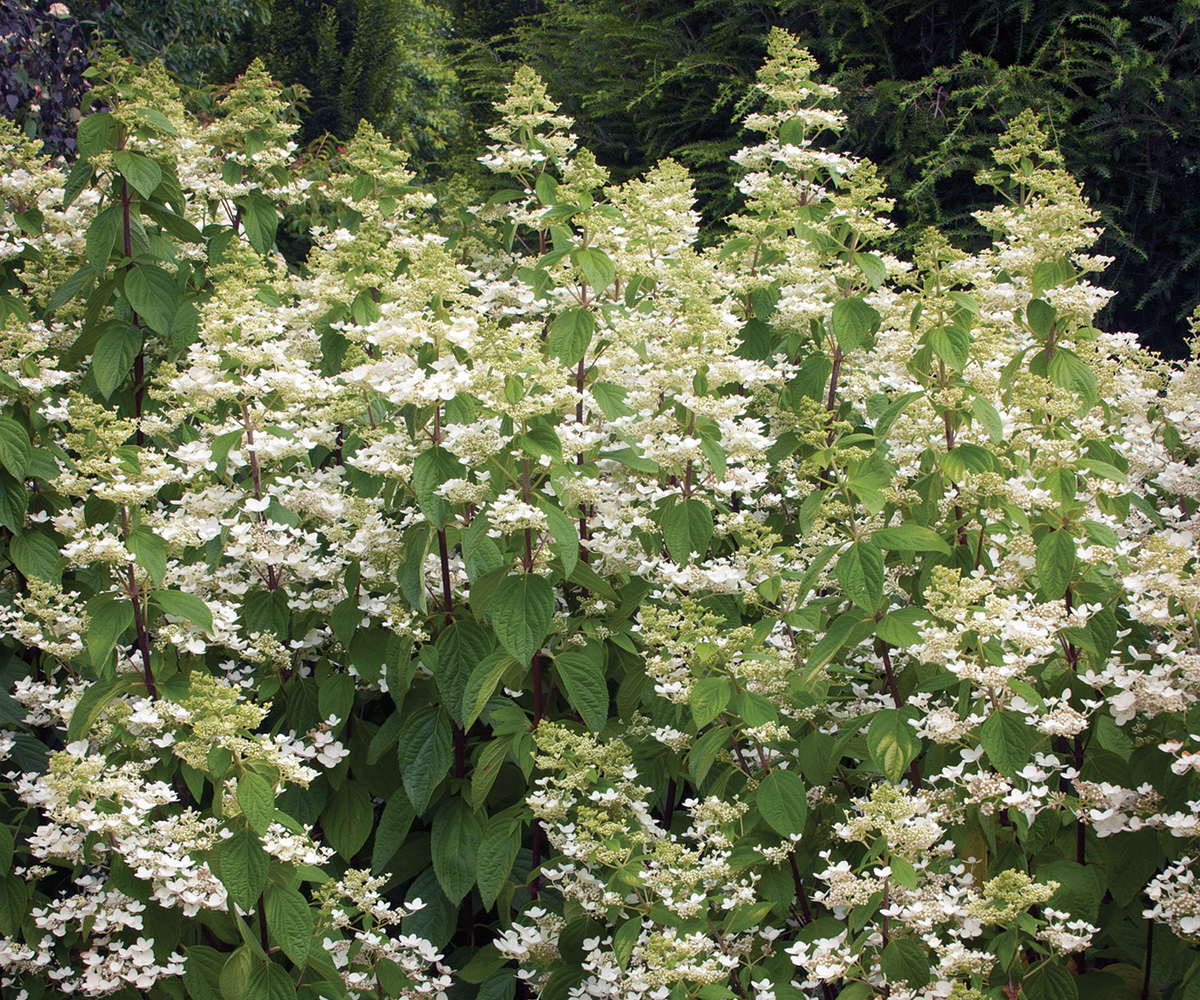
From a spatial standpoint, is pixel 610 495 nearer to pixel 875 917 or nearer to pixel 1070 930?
pixel 875 917

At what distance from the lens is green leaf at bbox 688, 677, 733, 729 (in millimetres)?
2078

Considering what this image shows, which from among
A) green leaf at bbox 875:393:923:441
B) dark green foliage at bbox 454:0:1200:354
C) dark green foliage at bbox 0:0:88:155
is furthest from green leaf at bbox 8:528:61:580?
dark green foliage at bbox 454:0:1200:354

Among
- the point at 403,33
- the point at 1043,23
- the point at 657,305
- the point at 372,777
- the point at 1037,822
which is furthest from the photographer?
the point at 403,33

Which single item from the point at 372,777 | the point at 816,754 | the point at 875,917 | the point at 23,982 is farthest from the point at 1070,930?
the point at 23,982

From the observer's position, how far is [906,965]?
1.78 m

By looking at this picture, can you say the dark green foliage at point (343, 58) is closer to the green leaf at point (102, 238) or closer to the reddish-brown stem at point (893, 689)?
the green leaf at point (102, 238)

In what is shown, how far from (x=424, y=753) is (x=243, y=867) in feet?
2.32

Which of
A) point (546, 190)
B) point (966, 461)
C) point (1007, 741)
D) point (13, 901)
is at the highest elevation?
point (546, 190)

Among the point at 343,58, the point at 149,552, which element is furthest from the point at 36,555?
the point at 343,58

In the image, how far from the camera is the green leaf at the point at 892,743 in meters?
2.01

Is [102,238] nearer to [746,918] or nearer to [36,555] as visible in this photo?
[36,555]

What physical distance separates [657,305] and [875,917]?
1.76 m

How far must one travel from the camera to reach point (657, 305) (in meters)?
3.07

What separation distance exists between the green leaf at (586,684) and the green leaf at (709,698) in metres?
0.32
